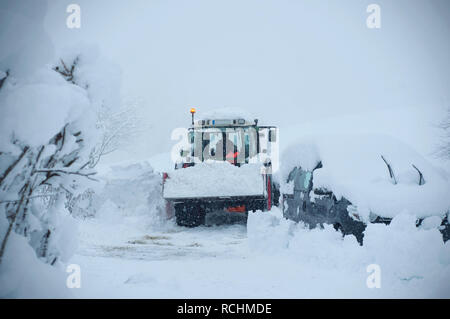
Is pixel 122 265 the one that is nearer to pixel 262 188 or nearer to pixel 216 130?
pixel 262 188

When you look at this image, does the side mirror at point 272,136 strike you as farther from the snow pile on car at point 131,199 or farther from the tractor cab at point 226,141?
the snow pile on car at point 131,199

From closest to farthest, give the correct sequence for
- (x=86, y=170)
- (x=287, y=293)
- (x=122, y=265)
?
(x=86, y=170), (x=287, y=293), (x=122, y=265)

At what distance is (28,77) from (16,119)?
0.50 m

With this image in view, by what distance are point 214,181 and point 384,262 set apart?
5086mm

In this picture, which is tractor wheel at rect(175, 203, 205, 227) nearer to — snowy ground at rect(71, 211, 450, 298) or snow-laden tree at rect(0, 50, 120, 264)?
snowy ground at rect(71, 211, 450, 298)

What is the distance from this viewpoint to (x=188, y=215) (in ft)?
30.9

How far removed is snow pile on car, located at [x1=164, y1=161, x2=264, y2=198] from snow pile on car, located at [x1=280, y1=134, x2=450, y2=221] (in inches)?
80.9

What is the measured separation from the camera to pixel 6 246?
9.21 ft

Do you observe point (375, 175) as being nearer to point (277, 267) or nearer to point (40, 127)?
point (277, 267)

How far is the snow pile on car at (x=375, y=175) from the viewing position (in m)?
4.83

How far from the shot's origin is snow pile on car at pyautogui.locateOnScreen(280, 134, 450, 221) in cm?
483

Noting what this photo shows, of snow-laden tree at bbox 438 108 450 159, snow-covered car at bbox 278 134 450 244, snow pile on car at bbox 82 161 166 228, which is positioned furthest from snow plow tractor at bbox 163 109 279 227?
snow-laden tree at bbox 438 108 450 159

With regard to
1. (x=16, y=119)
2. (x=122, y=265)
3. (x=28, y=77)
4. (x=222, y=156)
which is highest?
(x=28, y=77)

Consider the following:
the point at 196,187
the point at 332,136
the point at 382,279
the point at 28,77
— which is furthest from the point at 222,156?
the point at 28,77
